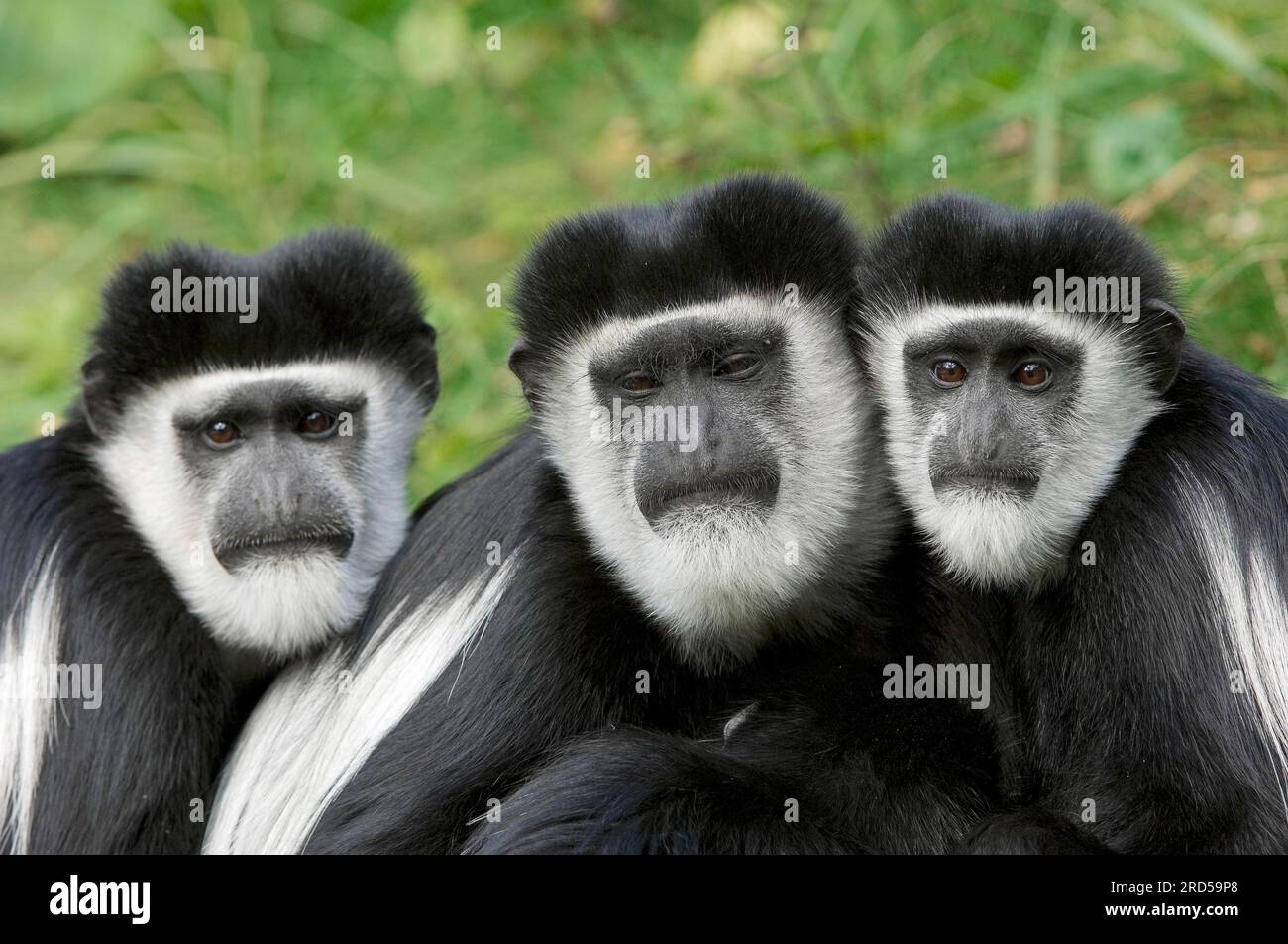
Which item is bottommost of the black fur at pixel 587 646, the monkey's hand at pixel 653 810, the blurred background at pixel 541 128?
the monkey's hand at pixel 653 810

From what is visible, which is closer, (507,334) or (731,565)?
(731,565)

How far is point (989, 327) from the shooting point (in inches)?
120

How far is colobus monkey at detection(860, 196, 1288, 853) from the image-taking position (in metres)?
2.85

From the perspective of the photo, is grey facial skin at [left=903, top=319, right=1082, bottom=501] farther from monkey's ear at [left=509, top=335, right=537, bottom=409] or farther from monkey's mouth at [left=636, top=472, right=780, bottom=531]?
monkey's ear at [left=509, top=335, right=537, bottom=409]

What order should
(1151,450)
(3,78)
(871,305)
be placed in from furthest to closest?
(3,78)
(871,305)
(1151,450)

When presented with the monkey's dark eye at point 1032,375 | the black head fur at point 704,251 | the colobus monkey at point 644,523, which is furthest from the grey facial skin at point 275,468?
the monkey's dark eye at point 1032,375

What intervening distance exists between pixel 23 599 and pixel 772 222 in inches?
70.8

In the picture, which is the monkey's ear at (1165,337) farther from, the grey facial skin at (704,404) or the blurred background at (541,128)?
the blurred background at (541,128)

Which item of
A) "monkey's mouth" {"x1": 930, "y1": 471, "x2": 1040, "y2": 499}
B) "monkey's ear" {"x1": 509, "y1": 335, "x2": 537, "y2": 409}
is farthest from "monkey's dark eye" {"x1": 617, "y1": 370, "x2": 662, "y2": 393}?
"monkey's mouth" {"x1": 930, "y1": 471, "x2": 1040, "y2": 499}

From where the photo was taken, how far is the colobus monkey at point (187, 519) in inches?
137

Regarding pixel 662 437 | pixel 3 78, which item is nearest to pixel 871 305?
pixel 662 437

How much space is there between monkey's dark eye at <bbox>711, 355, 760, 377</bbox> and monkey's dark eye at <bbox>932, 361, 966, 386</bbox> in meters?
0.35

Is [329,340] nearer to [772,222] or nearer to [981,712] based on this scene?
[772,222]
